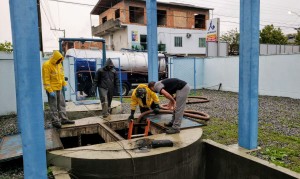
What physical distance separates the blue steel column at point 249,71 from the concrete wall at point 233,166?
51cm

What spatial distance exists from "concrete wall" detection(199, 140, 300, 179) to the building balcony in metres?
24.1

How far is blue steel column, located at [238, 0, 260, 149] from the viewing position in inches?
193

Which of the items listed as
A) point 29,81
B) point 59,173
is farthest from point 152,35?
point 29,81

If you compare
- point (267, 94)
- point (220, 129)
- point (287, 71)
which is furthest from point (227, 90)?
point (220, 129)

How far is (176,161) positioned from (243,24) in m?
3.10

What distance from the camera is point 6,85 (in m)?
9.22

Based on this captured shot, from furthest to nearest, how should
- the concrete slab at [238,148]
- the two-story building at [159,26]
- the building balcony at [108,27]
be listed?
the two-story building at [159,26] → the building balcony at [108,27] → the concrete slab at [238,148]

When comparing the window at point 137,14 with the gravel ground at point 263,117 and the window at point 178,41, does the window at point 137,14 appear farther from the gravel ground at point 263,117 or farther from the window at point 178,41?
the gravel ground at point 263,117

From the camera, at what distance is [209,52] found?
19.6 metres

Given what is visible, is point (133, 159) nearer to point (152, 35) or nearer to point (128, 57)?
point (152, 35)

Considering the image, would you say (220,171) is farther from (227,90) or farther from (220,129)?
(227,90)

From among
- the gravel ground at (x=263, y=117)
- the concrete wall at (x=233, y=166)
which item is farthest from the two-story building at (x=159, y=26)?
the concrete wall at (x=233, y=166)

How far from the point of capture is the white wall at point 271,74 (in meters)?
12.3

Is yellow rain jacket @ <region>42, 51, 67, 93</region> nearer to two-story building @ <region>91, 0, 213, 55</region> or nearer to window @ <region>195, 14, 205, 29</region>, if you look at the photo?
two-story building @ <region>91, 0, 213, 55</region>
